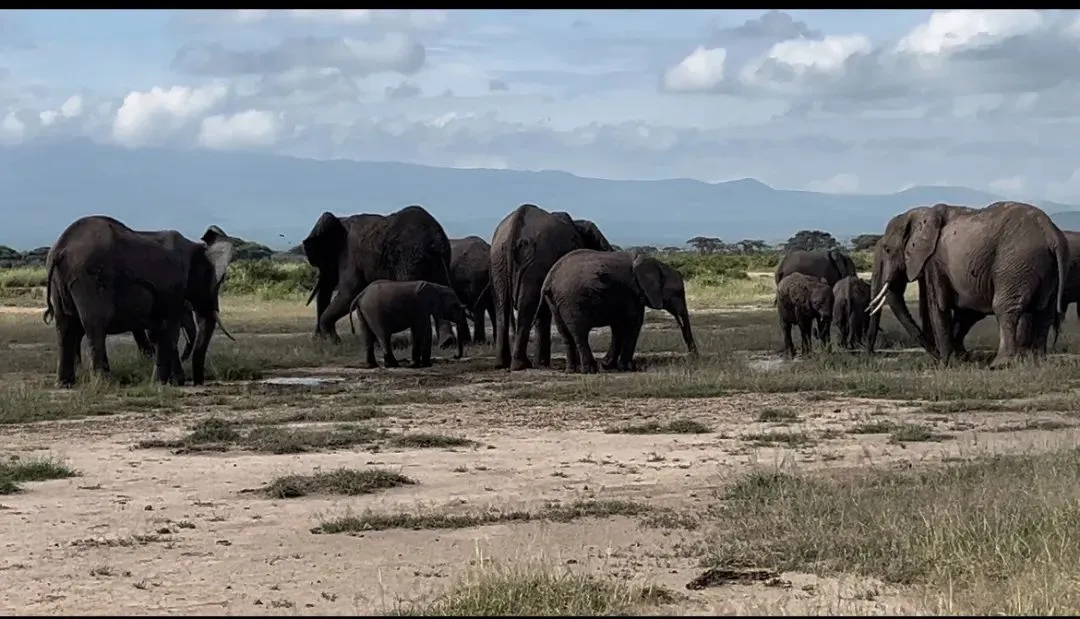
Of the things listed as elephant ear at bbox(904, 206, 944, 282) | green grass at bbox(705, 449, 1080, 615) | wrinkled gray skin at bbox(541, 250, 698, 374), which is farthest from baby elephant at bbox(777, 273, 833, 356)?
green grass at bbox(705, 449, 1080, 615)

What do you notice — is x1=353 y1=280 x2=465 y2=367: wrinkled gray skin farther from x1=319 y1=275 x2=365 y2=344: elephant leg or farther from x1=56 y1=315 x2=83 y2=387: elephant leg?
x1=56 y1=315 x2=83 y2=387: elephant leg

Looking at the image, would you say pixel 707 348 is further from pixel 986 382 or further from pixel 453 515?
pixel 453 515

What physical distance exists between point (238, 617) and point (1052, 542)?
460cm

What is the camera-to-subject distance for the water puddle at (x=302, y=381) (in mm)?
20266

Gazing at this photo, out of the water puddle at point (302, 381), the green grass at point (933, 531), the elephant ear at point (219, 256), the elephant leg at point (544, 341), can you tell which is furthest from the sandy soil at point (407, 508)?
the elephant leg at point (544, 341)

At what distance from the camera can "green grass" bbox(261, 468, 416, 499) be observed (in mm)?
11031

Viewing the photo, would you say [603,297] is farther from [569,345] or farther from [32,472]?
[32,472]

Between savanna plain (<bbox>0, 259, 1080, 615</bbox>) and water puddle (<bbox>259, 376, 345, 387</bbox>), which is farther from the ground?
water puddle (<bbox>259, 376, 345, 387</bbox>)

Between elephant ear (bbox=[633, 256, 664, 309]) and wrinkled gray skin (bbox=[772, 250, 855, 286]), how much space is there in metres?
9.77

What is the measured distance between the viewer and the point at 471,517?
32.8ft

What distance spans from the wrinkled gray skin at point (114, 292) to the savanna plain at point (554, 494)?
2.00ft

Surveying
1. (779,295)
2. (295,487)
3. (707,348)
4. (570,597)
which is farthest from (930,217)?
(570,597)

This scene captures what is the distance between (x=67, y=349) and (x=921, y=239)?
1255 cm

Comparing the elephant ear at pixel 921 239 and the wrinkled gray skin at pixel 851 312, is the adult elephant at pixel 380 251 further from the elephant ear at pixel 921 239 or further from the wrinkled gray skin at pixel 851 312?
the elephant ear at pixel 921 239
